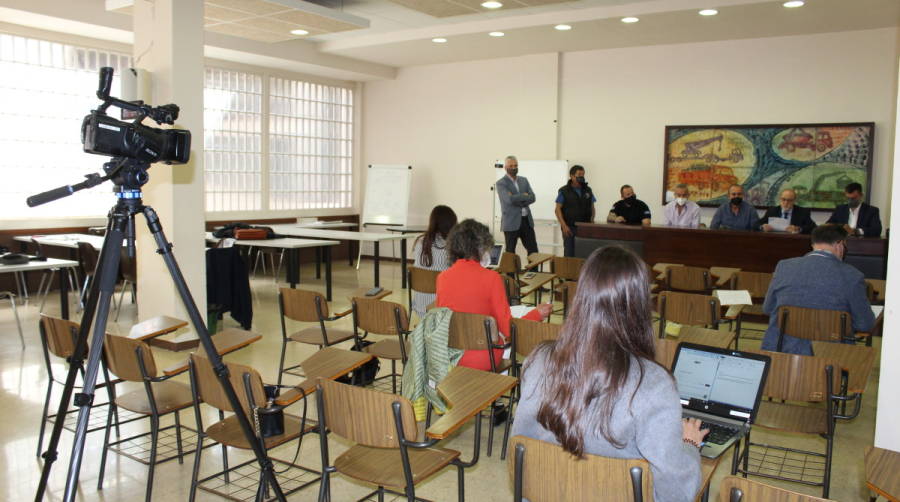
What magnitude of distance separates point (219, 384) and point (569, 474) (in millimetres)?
1517

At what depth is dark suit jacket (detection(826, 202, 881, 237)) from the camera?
7.34 m

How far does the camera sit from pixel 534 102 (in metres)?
10.1

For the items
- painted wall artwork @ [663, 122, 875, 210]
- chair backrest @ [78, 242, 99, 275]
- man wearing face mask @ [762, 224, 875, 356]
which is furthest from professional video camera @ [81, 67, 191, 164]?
painted wall artwork @ [663, 122, 875, 210]

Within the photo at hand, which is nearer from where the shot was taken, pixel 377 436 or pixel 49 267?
pixel 377 436

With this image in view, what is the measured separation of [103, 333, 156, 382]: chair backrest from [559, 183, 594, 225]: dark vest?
21.2ft

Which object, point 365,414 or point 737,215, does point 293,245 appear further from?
point 365,414

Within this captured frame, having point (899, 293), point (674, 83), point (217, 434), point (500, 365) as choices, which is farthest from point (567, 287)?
point (674, 83)

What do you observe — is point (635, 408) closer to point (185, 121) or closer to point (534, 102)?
point (185, 121)

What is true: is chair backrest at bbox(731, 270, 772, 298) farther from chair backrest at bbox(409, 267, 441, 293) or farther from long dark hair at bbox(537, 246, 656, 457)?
long dark hair at bbox(537, 246, 656, 457)

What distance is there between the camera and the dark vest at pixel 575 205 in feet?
29.1

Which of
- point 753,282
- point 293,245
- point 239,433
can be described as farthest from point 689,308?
point 293,245

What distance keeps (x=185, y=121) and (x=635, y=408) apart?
4.67m

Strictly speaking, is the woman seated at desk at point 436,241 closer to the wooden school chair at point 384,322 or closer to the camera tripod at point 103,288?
the wooden school chair at point 384,322

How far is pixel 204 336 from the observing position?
2443 mm
